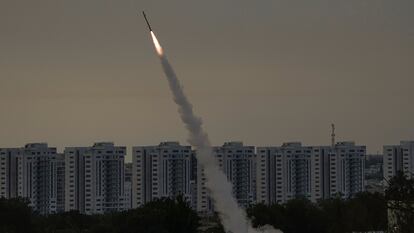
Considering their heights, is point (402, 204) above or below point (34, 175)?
below

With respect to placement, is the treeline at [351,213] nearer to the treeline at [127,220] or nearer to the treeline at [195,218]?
the treeline at [195,218]

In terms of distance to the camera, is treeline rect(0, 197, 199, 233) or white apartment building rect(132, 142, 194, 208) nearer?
treeline rect(0, 197, 199, 233)

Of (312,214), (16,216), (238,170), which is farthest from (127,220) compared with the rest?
(238,170)

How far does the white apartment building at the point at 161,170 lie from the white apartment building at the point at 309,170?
9.11 meters

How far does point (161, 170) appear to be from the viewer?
554 feet

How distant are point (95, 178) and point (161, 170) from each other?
8257 mm

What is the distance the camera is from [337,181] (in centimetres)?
17488

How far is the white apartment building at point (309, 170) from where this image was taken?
169625 mm

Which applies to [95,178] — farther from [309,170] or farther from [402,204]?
[402,204]

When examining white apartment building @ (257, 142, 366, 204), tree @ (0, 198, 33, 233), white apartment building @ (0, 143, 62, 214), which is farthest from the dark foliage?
white apartment building @ (0, 143, 62, 214)

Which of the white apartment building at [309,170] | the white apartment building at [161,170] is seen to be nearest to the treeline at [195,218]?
the white apartment building at [161,170]

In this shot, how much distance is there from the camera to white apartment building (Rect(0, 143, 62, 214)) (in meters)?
170

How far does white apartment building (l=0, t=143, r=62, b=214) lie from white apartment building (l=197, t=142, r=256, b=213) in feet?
57.4

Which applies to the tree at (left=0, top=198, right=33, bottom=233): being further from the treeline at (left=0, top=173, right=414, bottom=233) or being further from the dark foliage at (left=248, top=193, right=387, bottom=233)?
the dark foliage at (left=248, top=193, right=387, bottom=233)
